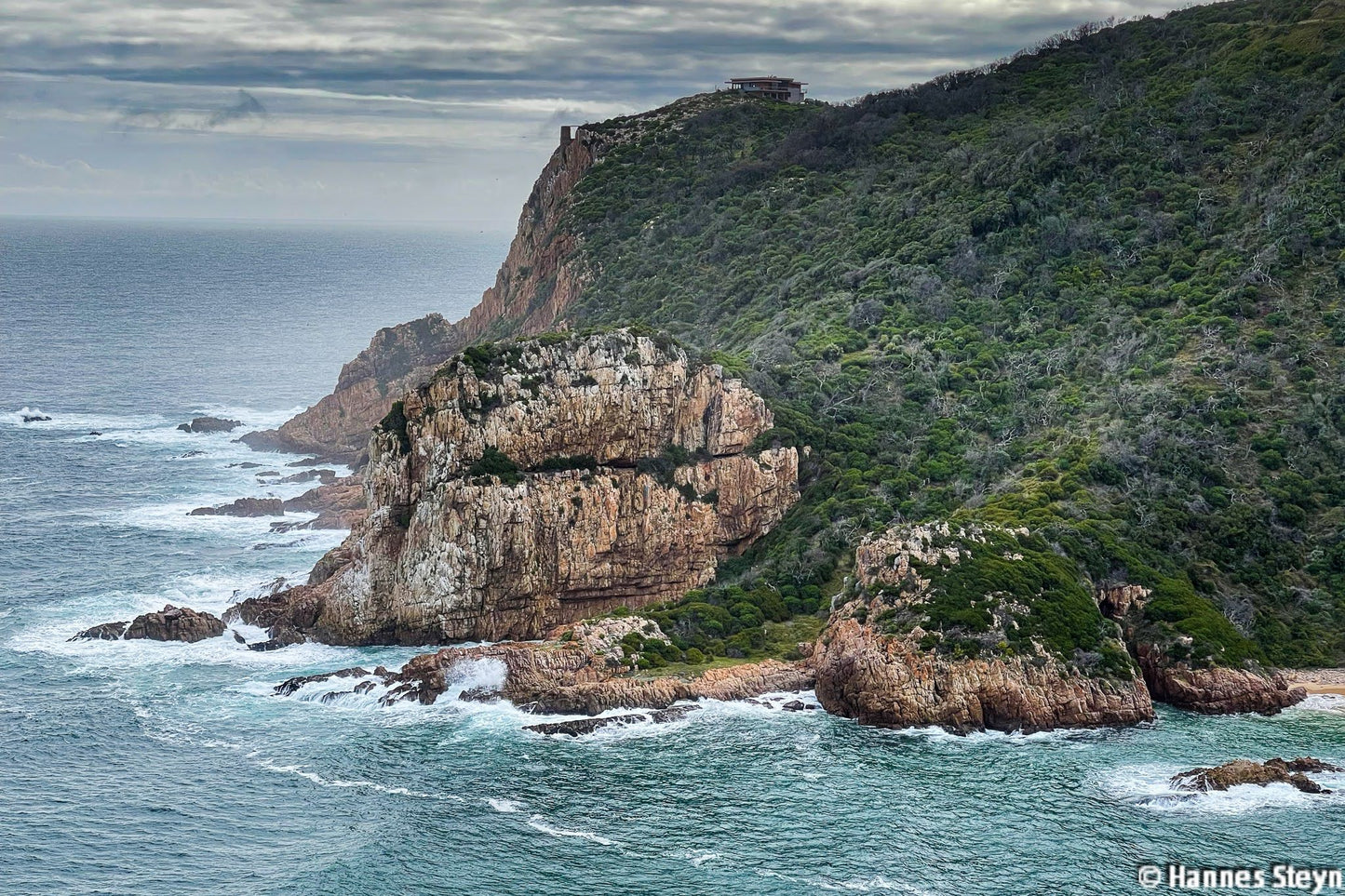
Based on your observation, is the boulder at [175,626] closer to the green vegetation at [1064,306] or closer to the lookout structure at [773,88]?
the green vegetation at [1064,306]

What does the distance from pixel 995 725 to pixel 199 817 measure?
120 ft

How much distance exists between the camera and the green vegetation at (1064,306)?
85.9 m

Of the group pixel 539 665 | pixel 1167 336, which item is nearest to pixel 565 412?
pixel 539 665

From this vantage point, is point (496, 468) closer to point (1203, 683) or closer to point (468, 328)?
point (1203, 683)

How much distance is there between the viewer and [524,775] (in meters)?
68.2

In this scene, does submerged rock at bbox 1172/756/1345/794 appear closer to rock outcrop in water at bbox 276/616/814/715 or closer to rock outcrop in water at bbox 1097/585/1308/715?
rock outcrop in water at bbox 1097/585/1308/715

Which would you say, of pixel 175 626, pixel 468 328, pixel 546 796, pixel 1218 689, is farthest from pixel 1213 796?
pixel 468 328

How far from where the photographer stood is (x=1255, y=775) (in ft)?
213

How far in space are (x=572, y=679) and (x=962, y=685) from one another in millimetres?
19491

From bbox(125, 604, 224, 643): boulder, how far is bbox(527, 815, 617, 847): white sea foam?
33392 mm

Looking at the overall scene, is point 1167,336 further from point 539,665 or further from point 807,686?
point 539,665

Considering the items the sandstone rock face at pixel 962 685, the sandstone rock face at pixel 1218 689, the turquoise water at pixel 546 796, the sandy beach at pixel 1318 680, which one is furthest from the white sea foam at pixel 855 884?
the sandy beach at pixel 1318 680

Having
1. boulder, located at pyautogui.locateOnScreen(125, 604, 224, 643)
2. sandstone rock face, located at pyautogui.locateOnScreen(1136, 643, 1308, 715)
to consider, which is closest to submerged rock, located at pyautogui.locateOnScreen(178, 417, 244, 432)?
boulder, located at pyautogui.locateOnScreen(125, 604, 224, 643)

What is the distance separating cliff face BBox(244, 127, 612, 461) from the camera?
5674 inches
